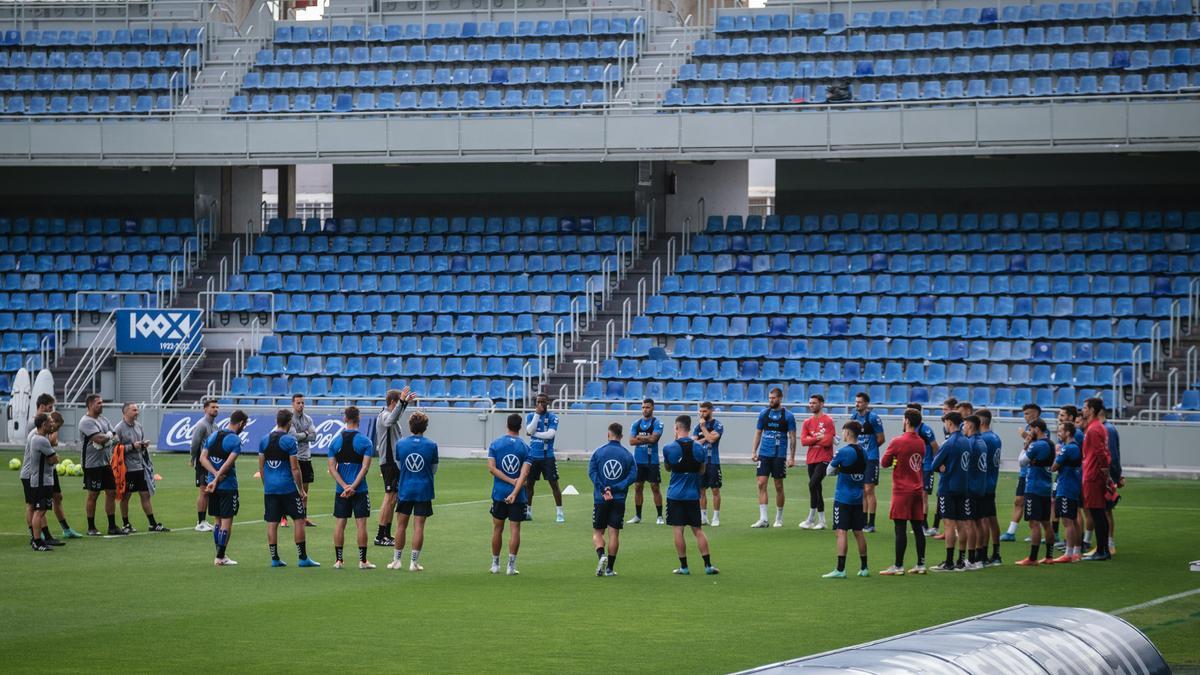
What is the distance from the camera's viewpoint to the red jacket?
24.6 meters

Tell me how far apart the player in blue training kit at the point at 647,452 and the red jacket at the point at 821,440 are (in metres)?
2.19

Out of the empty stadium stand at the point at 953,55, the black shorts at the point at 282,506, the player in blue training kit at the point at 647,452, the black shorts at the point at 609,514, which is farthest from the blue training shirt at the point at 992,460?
the empty stadium stand at the point at 953,55

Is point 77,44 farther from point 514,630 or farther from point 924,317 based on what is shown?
point 514,630

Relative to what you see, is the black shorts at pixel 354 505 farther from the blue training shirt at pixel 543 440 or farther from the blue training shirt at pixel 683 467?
the blue training shirt at pixel 543 440

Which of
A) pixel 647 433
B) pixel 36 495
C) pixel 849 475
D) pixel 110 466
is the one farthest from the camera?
pixel 647 433

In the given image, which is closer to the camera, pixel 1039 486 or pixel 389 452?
pixel 1039 486

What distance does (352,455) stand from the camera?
66.4 feet

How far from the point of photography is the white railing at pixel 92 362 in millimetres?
41375

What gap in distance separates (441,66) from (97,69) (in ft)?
34.4

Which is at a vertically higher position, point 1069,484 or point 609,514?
point 1069,484

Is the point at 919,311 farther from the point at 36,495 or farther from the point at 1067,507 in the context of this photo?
the point at 36,495

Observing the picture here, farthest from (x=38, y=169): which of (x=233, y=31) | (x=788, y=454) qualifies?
(x=788, y=454)

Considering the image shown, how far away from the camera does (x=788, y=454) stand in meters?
26.5

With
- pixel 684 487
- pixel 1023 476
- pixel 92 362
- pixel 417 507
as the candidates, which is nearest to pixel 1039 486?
pixel 1023 476
